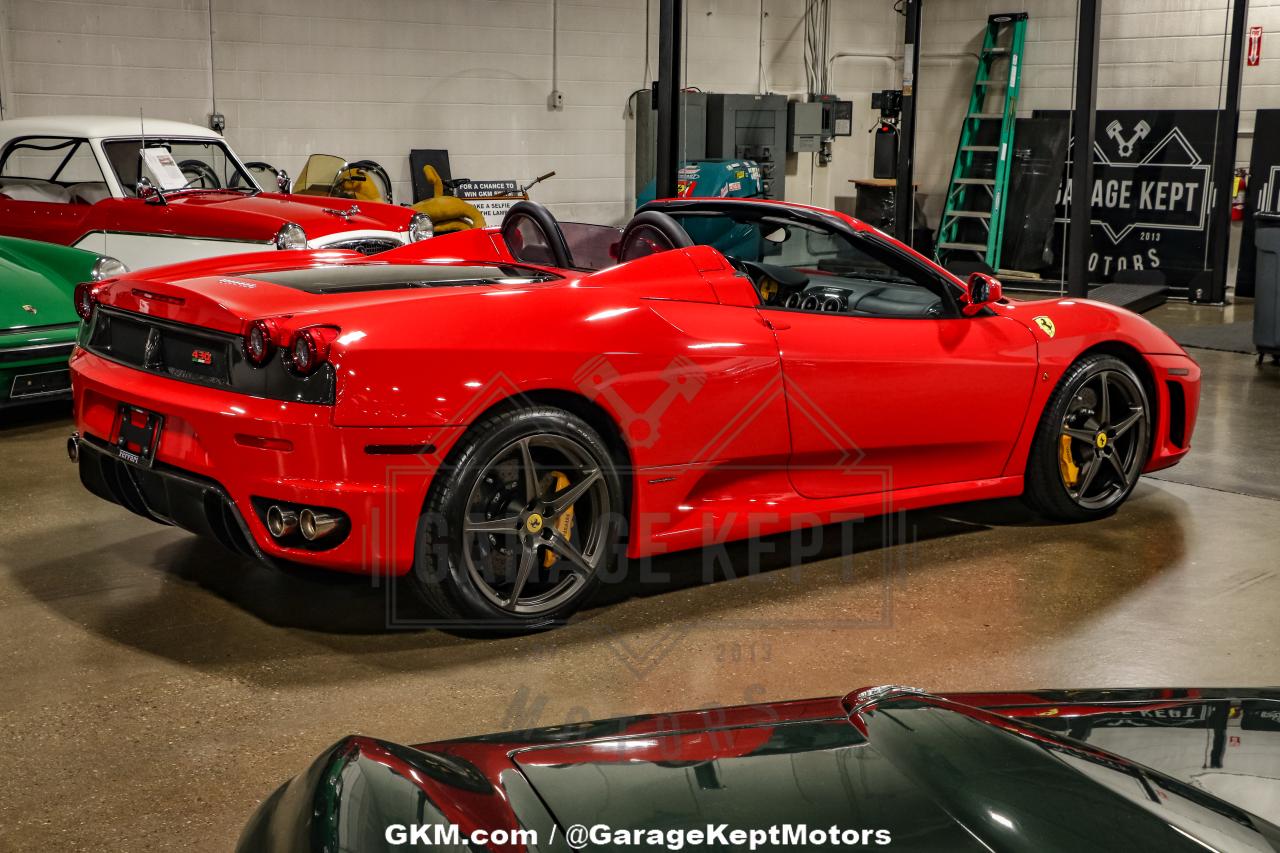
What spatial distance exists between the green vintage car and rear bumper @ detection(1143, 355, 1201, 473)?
486cm

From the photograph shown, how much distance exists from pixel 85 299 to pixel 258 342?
3.48 feet

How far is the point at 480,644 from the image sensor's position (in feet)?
11.8

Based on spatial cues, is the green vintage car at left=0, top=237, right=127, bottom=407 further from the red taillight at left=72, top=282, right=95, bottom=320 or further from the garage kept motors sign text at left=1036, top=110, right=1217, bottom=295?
the garage kept motors sign text at left=1036, top=110, right=1217, bottom=295

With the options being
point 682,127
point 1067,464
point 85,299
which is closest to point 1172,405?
point 1067,464

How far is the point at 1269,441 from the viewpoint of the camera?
20.7 ft

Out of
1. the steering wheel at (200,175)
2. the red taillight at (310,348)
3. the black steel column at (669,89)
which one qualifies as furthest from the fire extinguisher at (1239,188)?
the red taillight at (310,348)

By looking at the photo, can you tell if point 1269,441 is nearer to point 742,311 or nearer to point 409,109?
point 742,311

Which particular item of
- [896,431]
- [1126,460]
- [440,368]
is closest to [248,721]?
[440,368]

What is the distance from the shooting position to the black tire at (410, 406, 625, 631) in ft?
11.3

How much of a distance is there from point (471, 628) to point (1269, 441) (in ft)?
14.7

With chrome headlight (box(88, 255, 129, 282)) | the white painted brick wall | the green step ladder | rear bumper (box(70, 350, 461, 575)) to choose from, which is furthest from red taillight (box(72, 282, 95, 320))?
the green step ladder

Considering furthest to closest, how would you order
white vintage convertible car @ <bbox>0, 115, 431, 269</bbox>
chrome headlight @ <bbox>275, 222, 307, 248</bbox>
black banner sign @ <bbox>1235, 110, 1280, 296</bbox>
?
1. black banner sign @ <bbox>1235, 110, 1280, 296</bbox>
2. white vintage convertible car @ <bbox>0, 115, 431, 269</bbox>
3. chrome headlight @ <bbox>275, 222, 307, 248</bbox>

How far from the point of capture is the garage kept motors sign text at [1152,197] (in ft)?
41.3

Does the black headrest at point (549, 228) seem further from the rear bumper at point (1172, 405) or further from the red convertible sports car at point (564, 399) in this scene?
the rear bumper at point (1172, 405)
